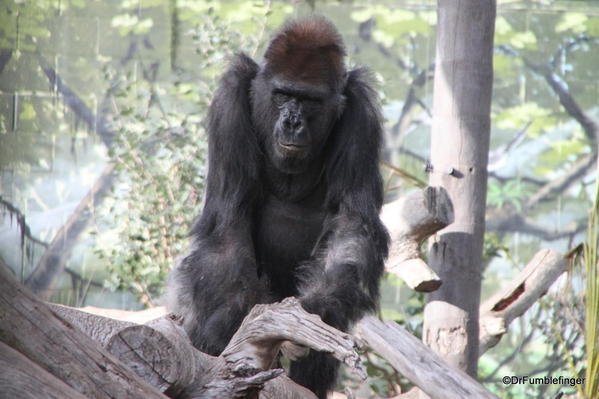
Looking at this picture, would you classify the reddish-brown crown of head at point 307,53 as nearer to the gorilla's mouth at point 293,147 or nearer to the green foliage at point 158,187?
the gorilla's mouth at point 293,147

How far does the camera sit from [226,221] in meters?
3.94

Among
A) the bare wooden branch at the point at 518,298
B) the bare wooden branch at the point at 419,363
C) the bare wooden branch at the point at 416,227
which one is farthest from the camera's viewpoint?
the bare wooden branch at the point at 518,298

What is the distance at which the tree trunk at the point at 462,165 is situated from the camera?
471 cm

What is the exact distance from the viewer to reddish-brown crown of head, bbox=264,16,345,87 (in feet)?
12.6

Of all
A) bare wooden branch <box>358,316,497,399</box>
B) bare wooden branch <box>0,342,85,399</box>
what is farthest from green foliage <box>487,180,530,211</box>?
bare wooden branch <box>0,342,85,399</box>

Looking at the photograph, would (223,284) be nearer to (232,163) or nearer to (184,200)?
(232,163)

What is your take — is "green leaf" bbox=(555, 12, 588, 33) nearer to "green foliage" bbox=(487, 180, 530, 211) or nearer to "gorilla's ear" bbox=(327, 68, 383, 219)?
"green foliage" bbox=(487, 180, 530, 211)

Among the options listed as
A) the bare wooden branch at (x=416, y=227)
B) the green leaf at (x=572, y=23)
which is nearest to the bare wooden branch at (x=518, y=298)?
the bare wooden branch at (x=416, y=227)

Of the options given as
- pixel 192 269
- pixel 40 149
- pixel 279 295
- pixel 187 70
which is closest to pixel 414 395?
pixel 279 295

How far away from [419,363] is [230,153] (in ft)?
4.60

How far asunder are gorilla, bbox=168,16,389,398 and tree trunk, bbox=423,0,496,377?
82 centimetres

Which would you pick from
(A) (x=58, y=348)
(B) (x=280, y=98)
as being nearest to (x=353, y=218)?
(B) (x=280, y=98)

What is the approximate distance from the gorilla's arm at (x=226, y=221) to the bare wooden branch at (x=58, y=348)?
1577 mm

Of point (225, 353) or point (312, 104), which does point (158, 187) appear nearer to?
point (312, 104)
